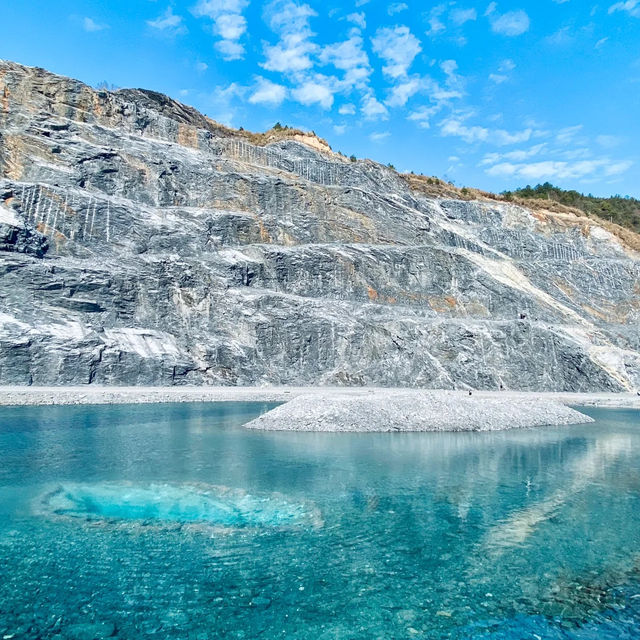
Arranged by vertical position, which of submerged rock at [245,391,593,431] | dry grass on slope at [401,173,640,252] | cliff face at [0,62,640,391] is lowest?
submerged rock at [245,391,593,431]

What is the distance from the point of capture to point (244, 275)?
57.0m

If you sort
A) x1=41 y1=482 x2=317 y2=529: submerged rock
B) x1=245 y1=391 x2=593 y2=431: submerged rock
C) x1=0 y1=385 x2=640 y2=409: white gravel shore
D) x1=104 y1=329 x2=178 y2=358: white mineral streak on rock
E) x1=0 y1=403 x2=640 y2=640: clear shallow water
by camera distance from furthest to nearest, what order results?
x1=104 y1=329 x2=178 y2=358: white mineral streak on rock < x1=0 y1=385 x2=640 y2=409: white gravel shore < x1=245 y1=391 x2=593 y2=431: submerged rock < x1=41 y1=482 x2=317 y2=529: submerged rock < x1=0 y1=403 x2=640 y2=640: clear shallow water

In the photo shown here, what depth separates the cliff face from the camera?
46.4 meters

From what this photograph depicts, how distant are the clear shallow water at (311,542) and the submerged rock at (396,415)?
5285 millimetres

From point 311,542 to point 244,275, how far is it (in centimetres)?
4696

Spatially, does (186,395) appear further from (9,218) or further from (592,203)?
(592,203)

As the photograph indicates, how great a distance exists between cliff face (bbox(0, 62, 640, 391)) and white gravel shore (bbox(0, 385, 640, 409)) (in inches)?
111

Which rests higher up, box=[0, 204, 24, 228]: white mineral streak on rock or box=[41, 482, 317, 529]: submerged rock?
box=[0, 204, 24, 228]: white mineral streak on rock

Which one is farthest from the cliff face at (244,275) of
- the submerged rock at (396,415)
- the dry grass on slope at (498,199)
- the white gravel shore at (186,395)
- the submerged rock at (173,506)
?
the submerged rock at (173,506)

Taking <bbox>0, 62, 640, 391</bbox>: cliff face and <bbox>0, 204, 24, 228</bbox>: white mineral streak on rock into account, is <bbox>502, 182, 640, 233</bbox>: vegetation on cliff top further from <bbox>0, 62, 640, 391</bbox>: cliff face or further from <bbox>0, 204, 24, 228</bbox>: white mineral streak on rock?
<bbox>0, 204, 24, 228</bbox>: white mineral streak on rock

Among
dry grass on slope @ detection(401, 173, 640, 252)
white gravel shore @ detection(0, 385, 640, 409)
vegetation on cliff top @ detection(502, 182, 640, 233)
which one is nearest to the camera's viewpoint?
white gravel shore @ detection(0, 385, 640, 409)

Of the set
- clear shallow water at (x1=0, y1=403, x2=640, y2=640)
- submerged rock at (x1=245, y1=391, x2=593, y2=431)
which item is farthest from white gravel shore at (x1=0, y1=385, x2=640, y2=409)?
clear shallow water at (x1=0, y1=403, x2=640, y2=640)

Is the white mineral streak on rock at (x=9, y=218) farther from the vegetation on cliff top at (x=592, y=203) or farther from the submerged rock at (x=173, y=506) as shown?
the vegetation on cliff top at (x=592, y=203)

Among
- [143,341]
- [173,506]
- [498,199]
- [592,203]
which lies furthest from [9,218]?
[592,203]
